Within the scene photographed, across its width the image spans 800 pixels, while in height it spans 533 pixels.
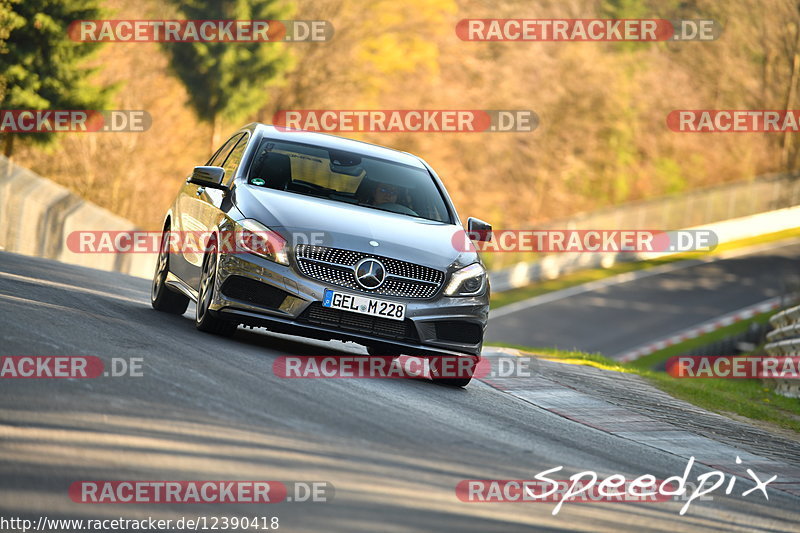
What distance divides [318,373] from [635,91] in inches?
2640

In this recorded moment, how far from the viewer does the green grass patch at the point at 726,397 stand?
471 inches

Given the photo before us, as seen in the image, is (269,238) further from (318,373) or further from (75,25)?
(75,25)

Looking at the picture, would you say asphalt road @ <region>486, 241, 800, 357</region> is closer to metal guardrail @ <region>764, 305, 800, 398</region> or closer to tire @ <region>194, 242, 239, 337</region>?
metal guardrail @ <region>764, 305, 800, 398</region>

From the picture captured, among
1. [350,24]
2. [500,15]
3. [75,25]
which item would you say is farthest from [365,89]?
[75,25]

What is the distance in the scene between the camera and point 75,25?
29.5 metres

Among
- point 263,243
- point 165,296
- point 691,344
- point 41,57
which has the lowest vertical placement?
point 691,344

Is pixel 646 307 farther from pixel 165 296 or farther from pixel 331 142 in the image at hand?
pixel 331 142

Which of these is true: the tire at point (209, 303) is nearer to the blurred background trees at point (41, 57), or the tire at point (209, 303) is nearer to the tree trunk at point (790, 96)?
the blurred background trees at point (41, 57)

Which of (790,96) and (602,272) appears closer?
(602,272)

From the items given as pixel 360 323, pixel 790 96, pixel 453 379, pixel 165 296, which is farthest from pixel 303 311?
pixel 790 96

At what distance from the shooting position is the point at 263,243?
9.03 m

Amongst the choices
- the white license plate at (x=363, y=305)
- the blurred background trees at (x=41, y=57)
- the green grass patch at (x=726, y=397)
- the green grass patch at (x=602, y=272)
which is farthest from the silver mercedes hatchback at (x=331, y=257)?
the green grass patch at (x=602, y=272)

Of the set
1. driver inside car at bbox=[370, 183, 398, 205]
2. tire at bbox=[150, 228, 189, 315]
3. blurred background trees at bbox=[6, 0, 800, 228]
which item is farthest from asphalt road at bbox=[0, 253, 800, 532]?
blurred background trees at bbox=[6, 0, 800, 228]

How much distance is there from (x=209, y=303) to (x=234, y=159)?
1.96m
